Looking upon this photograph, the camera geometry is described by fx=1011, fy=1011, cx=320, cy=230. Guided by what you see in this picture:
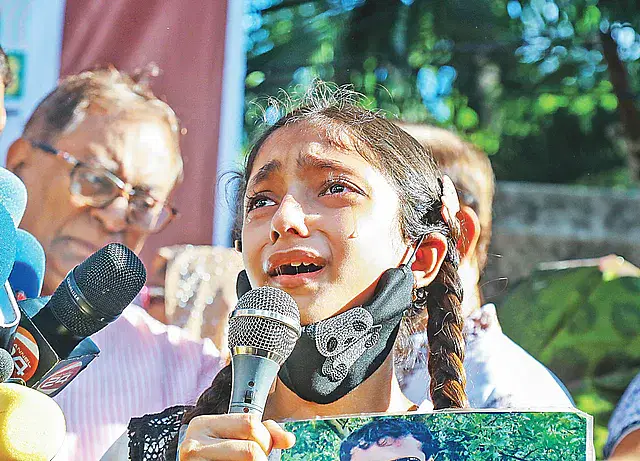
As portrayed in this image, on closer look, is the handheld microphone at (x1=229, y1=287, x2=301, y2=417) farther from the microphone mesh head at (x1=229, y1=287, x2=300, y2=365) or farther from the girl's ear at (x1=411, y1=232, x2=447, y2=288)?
the girl's ear at (x1=411, y1=232, x2=447, y2=288)

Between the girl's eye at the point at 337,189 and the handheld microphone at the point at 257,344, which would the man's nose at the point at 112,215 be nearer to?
the girl's eye at the point at 337,189

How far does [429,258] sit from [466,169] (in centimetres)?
89

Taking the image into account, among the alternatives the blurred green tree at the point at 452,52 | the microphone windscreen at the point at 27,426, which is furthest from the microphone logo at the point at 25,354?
the blurred green tree at the point at 452,52

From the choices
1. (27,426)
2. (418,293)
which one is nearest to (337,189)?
(418,293)

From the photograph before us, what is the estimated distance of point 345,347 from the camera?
135 centimetres

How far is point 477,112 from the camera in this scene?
4672mm

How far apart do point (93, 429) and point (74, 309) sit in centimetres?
63

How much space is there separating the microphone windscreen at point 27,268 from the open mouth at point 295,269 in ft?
1.09

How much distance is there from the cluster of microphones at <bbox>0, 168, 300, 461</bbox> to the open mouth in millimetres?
213

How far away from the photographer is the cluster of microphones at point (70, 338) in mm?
946

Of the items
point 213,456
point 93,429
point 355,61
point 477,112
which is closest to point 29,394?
point 213,456

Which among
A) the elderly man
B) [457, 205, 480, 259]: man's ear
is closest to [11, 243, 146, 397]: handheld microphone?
[457, 205, 480, 259]: man's ear

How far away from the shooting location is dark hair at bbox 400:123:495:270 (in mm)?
2316

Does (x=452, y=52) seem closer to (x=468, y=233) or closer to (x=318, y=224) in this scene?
(x=468, y=233)
